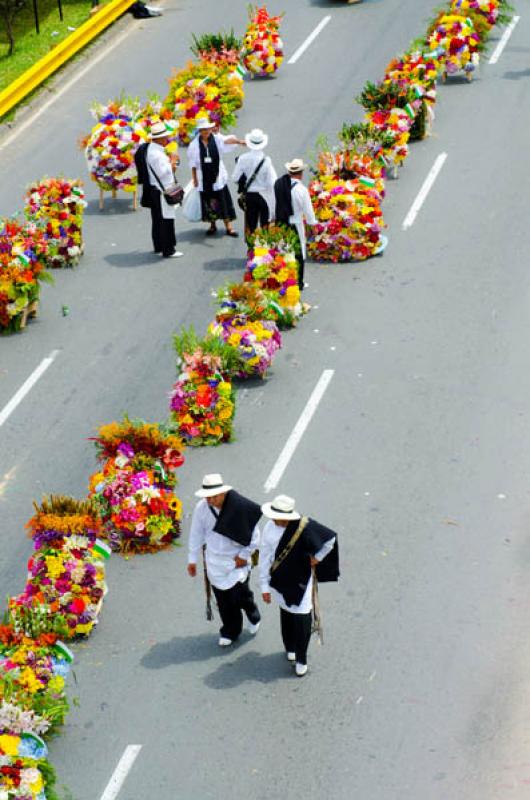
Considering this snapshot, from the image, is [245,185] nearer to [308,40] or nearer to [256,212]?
[256,212]

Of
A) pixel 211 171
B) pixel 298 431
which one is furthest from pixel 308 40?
pixel 298 431

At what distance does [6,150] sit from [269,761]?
586 inches

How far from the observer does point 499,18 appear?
26.9 metres

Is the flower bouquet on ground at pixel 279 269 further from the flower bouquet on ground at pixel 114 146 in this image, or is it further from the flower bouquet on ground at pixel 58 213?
the flower bouquet on ground at pixel 114 146

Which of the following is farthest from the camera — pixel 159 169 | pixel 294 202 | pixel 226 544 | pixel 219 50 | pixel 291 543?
pixel 219 50

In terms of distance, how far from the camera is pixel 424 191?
21.5 metres

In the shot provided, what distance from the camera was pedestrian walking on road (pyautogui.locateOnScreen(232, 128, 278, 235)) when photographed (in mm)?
18781

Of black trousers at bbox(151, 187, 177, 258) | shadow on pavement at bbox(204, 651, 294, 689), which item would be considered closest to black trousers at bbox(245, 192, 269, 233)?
black trousers at bbox(151, 187, 177, 258)

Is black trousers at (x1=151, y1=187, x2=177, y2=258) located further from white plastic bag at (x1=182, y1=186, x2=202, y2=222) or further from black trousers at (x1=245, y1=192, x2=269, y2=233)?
black trousers at (x1=245, y1=192, x2=269, y2=233)

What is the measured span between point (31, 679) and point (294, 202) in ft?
27.3

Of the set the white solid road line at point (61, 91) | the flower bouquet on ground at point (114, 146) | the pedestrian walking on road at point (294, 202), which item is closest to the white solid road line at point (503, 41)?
the white solid road line at point (61, 91)

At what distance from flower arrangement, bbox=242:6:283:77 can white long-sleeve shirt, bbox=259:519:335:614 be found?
52.8 ft

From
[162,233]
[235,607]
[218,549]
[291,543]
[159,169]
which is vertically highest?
[291,543]

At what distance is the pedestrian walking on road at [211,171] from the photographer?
19578 mm
